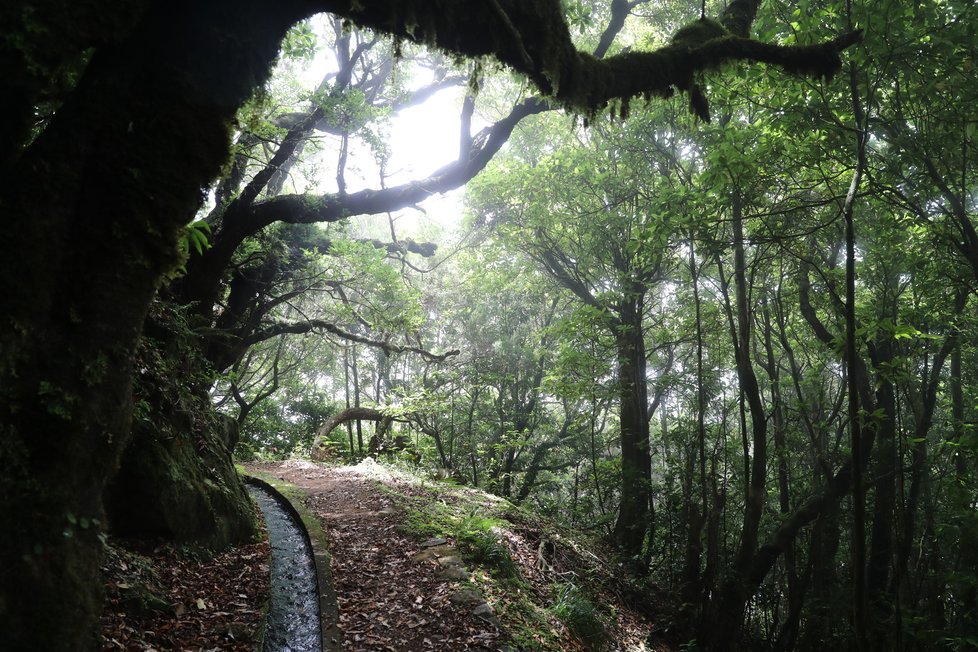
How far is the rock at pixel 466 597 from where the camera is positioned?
580 cm

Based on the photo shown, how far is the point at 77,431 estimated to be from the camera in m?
2.64

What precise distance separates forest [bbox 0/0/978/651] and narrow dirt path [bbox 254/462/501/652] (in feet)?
5.02

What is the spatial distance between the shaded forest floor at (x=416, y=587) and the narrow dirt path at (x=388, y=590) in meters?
0.02

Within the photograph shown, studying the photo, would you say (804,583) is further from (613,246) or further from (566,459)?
(566,459)

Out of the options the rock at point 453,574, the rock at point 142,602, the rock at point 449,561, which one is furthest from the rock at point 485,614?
the rock at point 142,602

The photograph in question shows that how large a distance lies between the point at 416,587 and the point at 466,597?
640 millimetres

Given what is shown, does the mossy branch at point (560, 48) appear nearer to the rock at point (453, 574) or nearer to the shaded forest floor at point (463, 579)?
the shaded forest floor at point (463, 579)

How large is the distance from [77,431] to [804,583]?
9.51m

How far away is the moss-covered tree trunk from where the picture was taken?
243cm

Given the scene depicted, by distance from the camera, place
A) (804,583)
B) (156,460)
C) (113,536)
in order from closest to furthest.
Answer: (113,536) < (156,460) < (804,583)

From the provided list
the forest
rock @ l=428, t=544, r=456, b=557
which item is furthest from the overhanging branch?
rock @ l=428, t=544, r=456, b=557

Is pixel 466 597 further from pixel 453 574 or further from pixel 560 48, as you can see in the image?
pixel 560 48

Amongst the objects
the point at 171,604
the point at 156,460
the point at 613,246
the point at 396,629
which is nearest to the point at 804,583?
the point at 396,629

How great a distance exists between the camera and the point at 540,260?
46.1 feet
